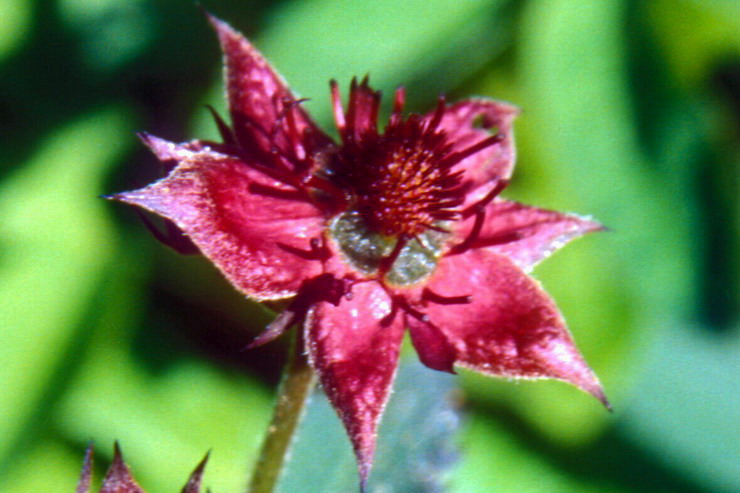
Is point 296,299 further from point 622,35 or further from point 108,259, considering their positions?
point 622,35

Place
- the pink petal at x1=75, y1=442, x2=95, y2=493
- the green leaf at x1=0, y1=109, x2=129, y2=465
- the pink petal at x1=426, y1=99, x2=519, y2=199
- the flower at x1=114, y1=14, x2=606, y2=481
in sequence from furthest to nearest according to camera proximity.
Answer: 1. the green leaf at x1=0, y1=109, x2=129, y2=465
2. the pink petal at x1=426, y1=99, x2=519, y2=199
3. the flower at x1=114, y1=14, x2=606, y2=481
4. the pink petal at x1=75, y1=442, x2=95, y2=493

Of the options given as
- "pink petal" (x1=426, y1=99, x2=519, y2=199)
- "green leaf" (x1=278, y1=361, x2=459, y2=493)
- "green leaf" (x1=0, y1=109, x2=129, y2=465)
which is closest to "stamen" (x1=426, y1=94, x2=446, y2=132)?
"pink petal" (x1=426, y1=99, x2=519, y2=199)

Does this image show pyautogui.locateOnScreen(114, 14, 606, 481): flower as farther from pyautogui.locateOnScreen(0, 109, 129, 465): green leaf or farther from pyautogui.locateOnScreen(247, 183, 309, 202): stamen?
pyautogui.locateOnScreen(0, 109, 129, 465): green leaf

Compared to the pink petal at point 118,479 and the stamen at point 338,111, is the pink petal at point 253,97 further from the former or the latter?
the pink petal at point 118,479

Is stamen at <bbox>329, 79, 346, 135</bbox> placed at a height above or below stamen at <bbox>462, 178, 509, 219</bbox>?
above

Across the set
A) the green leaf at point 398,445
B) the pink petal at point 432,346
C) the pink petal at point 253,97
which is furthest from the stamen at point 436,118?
the green leaf at point 398,445

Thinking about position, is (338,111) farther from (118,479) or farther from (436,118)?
(118,479)

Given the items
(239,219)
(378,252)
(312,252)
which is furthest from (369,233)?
(239,219)

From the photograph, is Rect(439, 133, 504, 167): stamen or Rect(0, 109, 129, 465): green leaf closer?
Rect(439, 133, 504, 167): stamen
